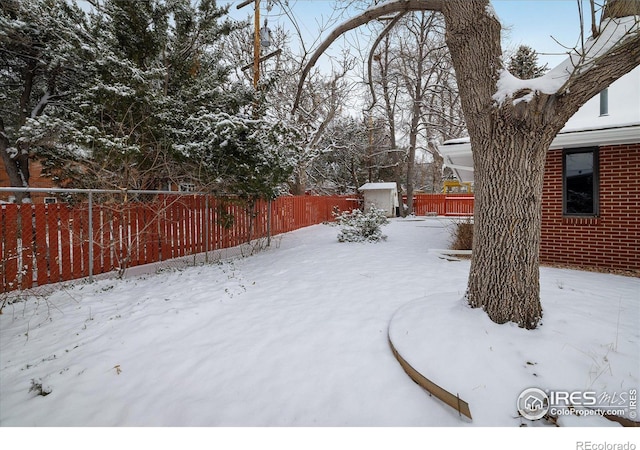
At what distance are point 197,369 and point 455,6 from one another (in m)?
3.98

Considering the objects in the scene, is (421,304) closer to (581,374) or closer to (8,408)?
(581,374)

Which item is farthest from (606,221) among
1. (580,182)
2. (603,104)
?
(603,104)

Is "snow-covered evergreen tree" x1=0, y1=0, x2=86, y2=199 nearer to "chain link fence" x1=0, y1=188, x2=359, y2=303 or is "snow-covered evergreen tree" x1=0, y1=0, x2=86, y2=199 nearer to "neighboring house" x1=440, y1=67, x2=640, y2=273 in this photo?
"chain link fence" x1=0, y1=188, x2=359, y2=303

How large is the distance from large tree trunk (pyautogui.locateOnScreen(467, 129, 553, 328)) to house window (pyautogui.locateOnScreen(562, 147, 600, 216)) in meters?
3.97

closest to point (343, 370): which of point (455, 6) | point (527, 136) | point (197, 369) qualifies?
point (197, 369)

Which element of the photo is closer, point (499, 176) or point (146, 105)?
point (499, 176)

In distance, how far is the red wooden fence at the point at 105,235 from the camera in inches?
159

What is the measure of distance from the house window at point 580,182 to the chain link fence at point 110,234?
6.78 metres

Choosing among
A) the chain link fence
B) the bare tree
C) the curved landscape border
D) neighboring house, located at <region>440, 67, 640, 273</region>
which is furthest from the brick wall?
the chain link fence

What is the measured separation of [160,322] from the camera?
3.14 meters

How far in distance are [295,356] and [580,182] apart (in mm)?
6195

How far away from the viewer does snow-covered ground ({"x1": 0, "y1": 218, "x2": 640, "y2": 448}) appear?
1.86 meters

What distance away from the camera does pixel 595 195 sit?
208 inches

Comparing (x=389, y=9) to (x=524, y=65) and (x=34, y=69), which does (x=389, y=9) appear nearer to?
(x=524, y=65)
